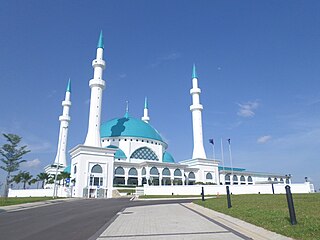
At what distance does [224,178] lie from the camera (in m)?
73.9

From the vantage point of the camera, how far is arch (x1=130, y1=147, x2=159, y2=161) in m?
65.7

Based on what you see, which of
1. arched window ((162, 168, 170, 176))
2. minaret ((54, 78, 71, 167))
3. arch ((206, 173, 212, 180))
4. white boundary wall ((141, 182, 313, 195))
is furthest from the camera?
arch ((206, 173, 212, 180))

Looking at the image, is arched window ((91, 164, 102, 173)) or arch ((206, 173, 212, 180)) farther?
arch ((206, 173, 212, 180))

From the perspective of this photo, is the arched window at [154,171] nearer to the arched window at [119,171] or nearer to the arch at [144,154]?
the arched window at [119,171]

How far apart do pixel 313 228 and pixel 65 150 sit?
212 feet

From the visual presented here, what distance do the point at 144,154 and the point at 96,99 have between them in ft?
70.7

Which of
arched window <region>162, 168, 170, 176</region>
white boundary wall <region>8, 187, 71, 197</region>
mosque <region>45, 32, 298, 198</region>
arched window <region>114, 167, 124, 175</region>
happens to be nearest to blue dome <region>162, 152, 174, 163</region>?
mosque <region>45, 32, 298, 198</region>

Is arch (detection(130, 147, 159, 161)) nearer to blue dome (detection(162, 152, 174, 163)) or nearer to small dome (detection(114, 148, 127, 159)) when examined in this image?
small dome (detection(114, 148, 127, 159))

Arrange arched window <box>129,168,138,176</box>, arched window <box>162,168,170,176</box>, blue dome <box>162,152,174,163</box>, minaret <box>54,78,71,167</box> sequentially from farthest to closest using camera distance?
1. blue dome <box>162,152,174,163</box>
2. minaret <box>54,78,71,167</box>
3. arched window <box>162,168,170,176</box>
4. arched window <box>129,168,138,176</box>

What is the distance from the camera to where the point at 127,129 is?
6819cm

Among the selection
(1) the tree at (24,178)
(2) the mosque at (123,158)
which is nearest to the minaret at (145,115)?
(2) the mosque at (123,158)

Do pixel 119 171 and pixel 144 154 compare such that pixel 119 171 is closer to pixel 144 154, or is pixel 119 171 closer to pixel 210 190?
pixel 144 154

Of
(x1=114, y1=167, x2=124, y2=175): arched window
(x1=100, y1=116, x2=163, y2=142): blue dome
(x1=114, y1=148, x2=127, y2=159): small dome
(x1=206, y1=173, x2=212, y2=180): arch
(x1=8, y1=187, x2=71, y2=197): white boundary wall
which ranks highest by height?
(x1=100, y1=116, x2=163, y2=142): blue dome

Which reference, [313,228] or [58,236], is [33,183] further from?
[313,228]
